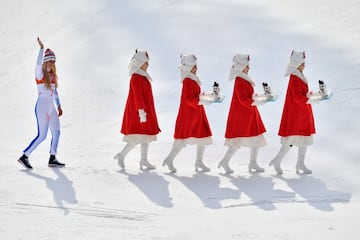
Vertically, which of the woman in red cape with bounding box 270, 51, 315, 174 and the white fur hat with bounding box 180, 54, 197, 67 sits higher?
the white fur hat with bounding box 180, 54, 197, 67

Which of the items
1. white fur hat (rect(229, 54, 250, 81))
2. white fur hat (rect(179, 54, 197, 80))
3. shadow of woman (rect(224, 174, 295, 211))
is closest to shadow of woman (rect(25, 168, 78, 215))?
shadow of woman (rect(224, 174, 295, 211))

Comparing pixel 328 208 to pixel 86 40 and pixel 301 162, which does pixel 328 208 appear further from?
pixel 86 40

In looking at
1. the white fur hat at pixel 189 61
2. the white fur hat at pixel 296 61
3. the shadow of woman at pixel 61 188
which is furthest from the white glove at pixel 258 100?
the shadow of woman at pixel 61 188

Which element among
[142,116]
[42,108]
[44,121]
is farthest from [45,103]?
[142,116]

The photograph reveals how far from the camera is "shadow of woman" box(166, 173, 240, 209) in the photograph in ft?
31.3

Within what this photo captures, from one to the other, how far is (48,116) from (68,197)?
196 centimetres

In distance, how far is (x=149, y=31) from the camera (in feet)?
61.6

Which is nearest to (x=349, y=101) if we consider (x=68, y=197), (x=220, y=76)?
(x=220, y=76)

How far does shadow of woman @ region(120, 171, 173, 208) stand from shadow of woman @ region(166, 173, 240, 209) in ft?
0.89

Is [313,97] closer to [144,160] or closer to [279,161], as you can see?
[279,161]

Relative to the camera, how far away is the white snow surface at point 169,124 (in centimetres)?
867

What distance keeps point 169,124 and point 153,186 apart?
4.21 metres

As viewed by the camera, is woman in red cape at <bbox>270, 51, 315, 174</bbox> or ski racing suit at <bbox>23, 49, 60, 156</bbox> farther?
ski racing suit at <bbox>23, 49, 60, 156</bbox>

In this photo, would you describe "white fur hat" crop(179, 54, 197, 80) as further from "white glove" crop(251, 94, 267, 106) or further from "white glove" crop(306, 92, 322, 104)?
"white glove" crop(306, 92, 322, 104)
